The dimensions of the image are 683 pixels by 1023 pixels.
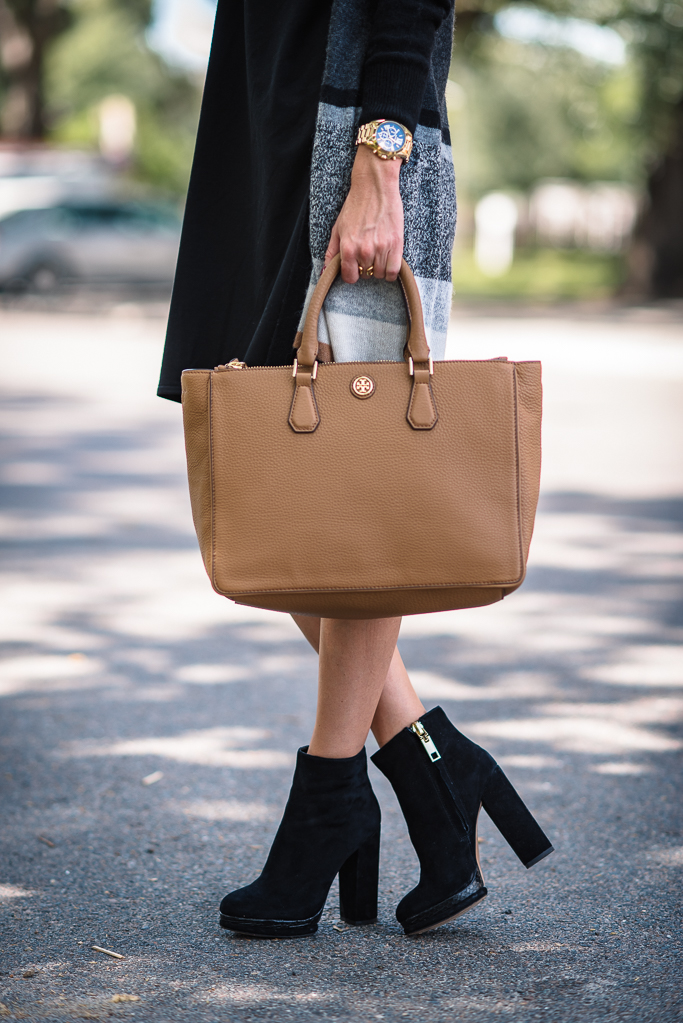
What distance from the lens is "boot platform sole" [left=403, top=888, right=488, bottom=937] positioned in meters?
1.99

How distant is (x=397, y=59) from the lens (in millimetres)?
1768

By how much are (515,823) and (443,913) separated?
22cm

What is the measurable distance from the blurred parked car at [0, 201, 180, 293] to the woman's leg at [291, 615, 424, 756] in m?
17.5

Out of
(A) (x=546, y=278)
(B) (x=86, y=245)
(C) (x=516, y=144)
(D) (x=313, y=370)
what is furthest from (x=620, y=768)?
(C) (x=516, y=144)

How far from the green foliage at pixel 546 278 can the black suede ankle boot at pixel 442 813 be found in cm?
2094

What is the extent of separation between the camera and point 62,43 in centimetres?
A: 3894

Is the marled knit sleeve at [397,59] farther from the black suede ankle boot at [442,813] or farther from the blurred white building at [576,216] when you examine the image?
the blurred white building at [576,216]

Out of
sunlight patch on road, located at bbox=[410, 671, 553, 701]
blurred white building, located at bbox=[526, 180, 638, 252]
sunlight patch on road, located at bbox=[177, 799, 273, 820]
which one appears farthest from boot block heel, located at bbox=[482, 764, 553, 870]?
blurred white building, located at bbox=[526, 180, 638, 252]

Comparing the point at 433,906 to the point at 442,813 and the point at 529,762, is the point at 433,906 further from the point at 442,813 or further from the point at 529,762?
the point at 529,762

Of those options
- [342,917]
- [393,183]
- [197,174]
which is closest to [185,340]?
[197,174]

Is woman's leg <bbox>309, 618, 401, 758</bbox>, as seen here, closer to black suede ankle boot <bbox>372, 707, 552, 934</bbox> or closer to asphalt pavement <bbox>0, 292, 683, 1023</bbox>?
black suede ankle boot <bbox>372, 707, 552, 934</bbox>

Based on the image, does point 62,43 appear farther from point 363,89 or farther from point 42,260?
point 363,89

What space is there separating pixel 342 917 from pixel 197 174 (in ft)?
4.31

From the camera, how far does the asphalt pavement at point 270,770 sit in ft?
6.14
